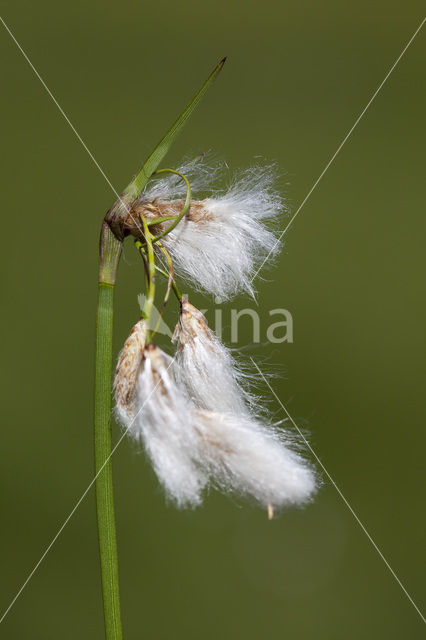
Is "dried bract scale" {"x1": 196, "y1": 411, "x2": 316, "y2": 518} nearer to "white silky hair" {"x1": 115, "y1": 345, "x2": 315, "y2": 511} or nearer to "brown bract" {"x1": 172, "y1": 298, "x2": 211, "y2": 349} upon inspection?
"white silky hair" {"x1": 115, "y1": 345, "x2": 315, "y2": 511}

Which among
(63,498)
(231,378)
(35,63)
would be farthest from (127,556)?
(35,63)

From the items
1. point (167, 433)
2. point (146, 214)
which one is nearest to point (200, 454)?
point (167, 433)

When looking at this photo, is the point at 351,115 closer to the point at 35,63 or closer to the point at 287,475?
the point at 35,63

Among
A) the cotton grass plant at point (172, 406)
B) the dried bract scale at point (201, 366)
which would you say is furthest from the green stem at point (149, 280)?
the dried bract scale at point (201, 366)

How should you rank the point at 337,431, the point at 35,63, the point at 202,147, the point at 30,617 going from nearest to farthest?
the point at 30,617
the point at 337,431
the point at 202,147
the point at 35,63

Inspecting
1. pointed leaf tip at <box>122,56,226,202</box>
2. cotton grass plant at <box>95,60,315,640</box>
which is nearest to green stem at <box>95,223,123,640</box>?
cotton grass plant at <box>95,60,315,640</box>
